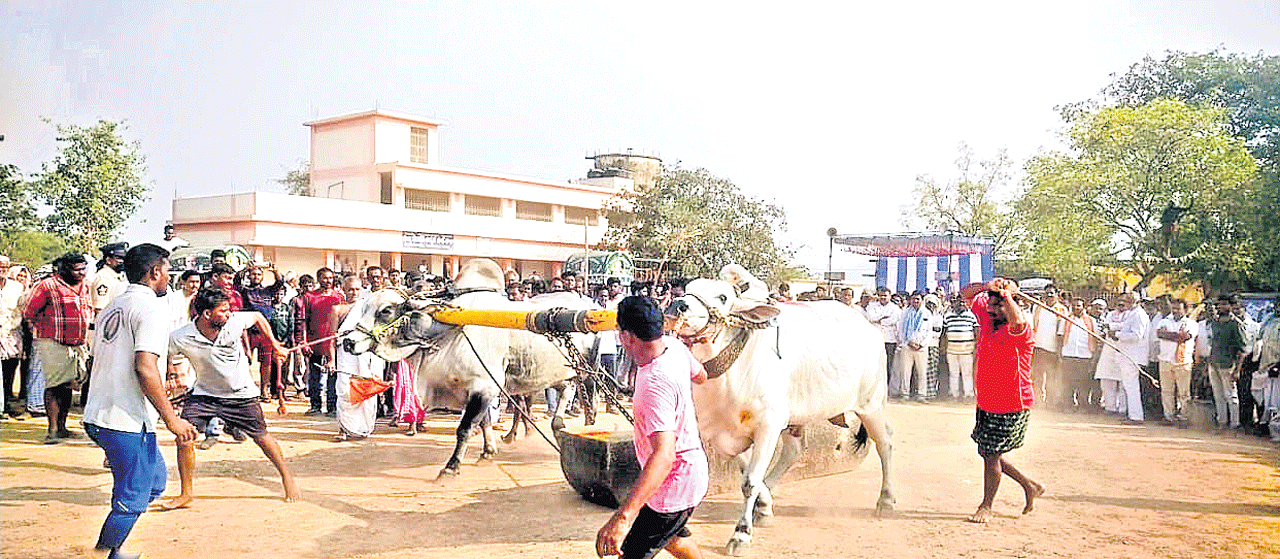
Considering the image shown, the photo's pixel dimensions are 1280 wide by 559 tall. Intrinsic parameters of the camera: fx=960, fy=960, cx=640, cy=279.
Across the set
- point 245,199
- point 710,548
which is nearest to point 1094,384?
point 710,548

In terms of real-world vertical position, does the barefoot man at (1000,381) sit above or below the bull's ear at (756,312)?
below

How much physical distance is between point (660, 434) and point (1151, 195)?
1758cm

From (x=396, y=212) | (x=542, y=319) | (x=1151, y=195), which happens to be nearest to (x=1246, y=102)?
(x=1151, y=195)

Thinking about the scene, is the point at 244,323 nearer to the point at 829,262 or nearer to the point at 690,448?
the point at 690,448

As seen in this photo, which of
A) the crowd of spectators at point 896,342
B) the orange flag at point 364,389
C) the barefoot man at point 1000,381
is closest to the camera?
the barefoot man at point 1000,381

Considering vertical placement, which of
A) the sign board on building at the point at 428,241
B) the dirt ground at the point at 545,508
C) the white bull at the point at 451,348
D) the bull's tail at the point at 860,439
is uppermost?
the sign board on building at the point at 428,241

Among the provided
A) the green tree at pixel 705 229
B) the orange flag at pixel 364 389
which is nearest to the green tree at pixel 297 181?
the green tree at pixel 705 229

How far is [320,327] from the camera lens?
11.3 m

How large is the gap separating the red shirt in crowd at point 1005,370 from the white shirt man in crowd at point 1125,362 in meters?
7.21

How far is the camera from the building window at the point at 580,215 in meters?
42.6

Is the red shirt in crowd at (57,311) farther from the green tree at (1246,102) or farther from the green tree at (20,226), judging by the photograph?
the green tree at (1246,102)

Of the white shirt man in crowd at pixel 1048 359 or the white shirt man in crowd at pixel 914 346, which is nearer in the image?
the white shirt man in crowd at pixel 1048 359

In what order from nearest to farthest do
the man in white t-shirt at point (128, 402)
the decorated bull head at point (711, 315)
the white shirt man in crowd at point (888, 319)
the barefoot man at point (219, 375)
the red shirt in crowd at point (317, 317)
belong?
the man in white t-shirt at point (128, 402)
the decorated bull head at point (711, 315)
the barefoot man at point (219, 375)
the red shirt in crowd at point (317, 317)
the white shirt man in crowd at point (888, 319)

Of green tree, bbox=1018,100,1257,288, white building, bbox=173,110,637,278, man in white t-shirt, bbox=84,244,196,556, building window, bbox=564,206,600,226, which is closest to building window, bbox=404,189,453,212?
white building, bbox=173,110,637,278
